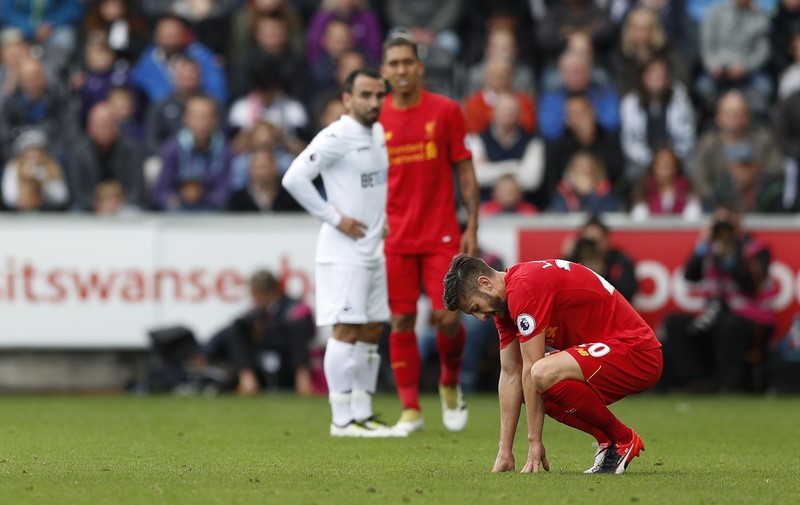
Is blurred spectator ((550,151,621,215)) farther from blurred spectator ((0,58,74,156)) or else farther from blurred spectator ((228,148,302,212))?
blurred spectator ((0,58,74,156))

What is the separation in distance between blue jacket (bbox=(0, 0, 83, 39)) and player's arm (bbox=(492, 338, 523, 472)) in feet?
44.9

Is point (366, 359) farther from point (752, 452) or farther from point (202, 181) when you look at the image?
point (202, 181)

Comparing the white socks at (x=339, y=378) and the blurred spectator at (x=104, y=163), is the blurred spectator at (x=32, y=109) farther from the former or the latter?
the white socks at (x=339, y=378)

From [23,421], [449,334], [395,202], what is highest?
[395,202]

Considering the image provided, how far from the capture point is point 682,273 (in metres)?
17.2

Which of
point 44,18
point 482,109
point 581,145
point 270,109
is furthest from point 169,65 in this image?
point 581,145

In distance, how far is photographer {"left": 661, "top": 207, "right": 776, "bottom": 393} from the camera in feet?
54.6

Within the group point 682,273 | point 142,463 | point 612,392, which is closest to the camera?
point 612,392

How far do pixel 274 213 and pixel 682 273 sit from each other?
175 inches

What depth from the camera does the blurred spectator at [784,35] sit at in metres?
20.4

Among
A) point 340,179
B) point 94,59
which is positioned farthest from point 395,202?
point 94,59

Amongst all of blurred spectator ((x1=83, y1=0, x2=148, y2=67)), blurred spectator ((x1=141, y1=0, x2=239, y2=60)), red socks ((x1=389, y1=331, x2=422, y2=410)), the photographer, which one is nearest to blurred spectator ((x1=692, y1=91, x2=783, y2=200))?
the photographer

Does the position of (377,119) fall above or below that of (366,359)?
above

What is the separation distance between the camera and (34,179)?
17812 mm
